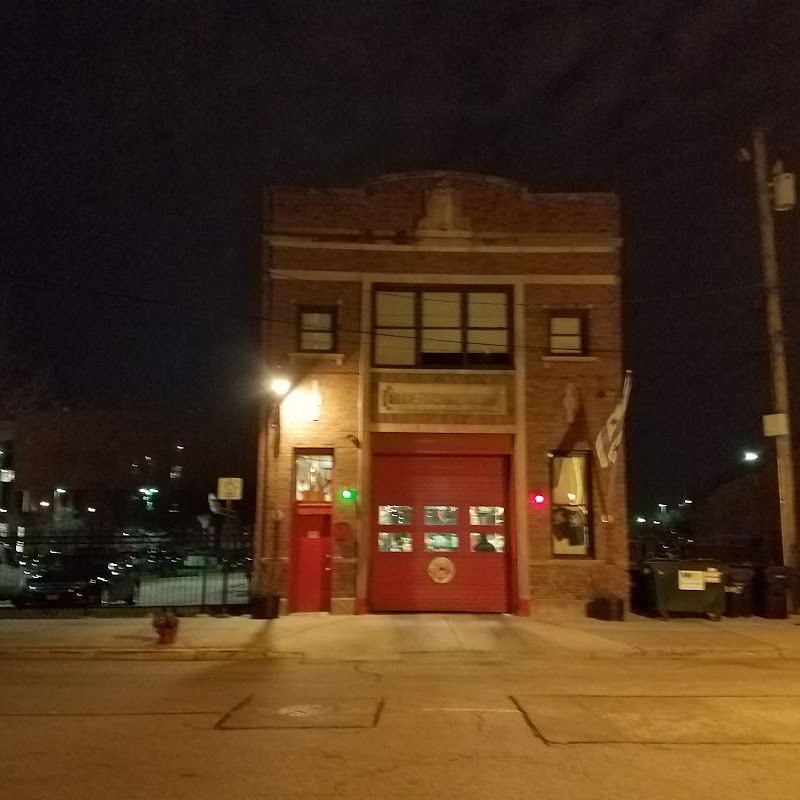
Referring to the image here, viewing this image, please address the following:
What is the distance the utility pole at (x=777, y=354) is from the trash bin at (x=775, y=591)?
0.46 metres

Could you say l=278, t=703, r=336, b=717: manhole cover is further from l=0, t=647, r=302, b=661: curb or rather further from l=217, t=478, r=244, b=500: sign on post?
l=217, t=478, r=244, b=500: sign on post

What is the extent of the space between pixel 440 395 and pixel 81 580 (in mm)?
9018

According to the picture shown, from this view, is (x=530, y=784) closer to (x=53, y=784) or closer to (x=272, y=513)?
(x=53, y=784)

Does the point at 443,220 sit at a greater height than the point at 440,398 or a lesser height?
greater

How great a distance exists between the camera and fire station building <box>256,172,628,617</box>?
57.6 ft

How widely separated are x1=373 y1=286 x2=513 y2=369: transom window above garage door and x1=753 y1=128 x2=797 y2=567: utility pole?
536cm

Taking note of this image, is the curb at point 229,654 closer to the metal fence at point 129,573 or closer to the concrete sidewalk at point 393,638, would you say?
the concrete sidewalk at point 393,638

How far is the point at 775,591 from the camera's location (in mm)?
17078

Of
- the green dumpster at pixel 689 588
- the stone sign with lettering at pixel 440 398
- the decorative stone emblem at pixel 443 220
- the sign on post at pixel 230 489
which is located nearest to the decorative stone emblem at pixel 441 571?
the stone sign with lettering at pixel 440 398

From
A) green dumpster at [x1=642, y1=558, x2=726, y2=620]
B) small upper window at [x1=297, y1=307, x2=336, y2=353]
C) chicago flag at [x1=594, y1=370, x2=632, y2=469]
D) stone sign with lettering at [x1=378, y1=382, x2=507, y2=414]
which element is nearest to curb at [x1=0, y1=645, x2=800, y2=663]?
green dumpster at [x1=642, y1=558, x2=726, y2=620]

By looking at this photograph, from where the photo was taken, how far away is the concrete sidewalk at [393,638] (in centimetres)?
1334

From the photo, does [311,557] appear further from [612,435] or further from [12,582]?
[12,582]

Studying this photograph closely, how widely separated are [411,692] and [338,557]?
758 centimetres

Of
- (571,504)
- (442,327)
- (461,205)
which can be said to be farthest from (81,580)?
(461,205)
